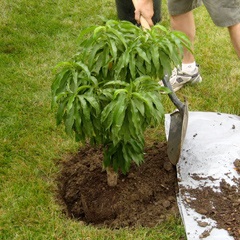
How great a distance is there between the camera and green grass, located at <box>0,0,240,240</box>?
2936mm

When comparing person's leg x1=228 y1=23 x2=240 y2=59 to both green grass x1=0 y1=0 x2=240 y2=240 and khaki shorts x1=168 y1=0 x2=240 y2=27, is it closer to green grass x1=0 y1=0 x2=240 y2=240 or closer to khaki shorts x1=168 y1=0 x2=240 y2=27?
khaki shorts x1=168 y1=0 x2=240 y2=27

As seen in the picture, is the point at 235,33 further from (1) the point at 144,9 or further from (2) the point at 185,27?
(1) the point at 144,9

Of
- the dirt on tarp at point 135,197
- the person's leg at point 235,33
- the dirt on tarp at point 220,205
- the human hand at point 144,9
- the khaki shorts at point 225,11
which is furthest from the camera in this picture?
the person's leg at point 235,33

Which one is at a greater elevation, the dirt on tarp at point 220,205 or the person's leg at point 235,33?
the person's leg at point 235,33

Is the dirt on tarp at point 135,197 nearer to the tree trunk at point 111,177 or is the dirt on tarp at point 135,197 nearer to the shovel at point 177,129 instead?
the tree trunk at point 111,177

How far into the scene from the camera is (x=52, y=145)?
3.68 m

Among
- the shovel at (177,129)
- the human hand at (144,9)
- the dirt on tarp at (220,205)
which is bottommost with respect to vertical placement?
the dirt on tarp at (220,205)

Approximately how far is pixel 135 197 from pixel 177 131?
55 cm

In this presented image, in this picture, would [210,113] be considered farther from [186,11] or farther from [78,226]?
[78,226]

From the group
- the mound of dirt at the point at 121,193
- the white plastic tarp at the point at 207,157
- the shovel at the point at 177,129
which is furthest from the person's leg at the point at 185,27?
the mound of dirt at the point at 121,193

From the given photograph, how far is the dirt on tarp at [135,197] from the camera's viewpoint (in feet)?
9.57

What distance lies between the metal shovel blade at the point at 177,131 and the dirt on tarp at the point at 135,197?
15 cm

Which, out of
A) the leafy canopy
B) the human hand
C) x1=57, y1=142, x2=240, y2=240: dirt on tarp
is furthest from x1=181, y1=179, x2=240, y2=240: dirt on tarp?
the human hand

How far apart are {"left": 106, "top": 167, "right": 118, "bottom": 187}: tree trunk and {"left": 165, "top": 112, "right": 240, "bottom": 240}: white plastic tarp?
17.0 inches
